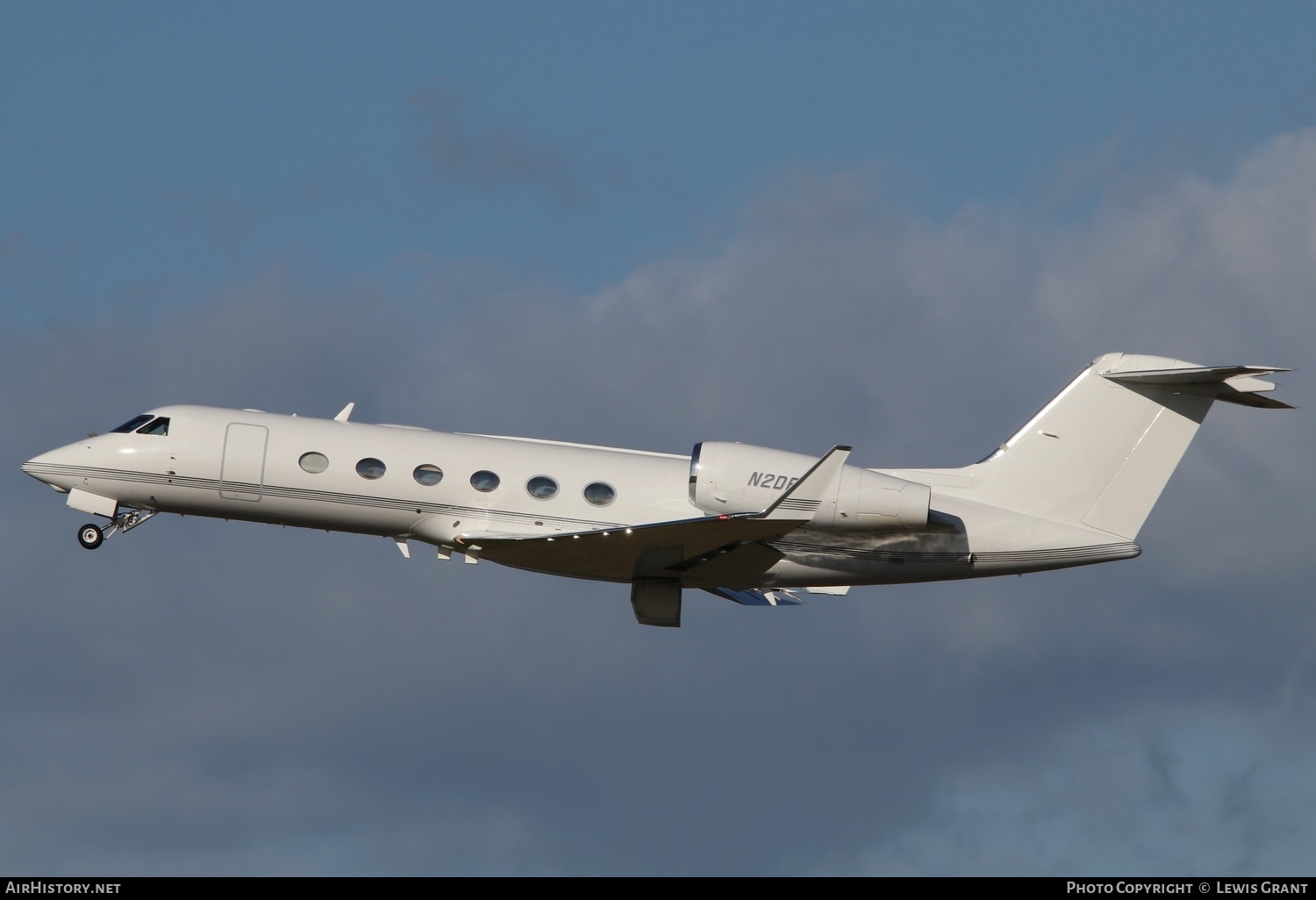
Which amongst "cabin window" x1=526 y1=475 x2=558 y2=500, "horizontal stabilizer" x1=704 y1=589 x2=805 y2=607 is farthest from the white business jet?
"horizontal stabilizer" x1=704 y1=589 x2=805 y2=607

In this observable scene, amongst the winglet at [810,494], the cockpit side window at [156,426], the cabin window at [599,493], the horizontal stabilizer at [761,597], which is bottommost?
the horizontal stabilizer at [761,597]

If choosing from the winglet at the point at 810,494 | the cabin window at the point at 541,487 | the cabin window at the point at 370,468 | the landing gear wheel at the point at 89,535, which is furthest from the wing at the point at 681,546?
the landing gear wheel at the point at 89,535

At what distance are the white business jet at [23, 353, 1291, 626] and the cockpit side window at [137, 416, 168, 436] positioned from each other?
0.10 feet

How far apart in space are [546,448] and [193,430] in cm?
566

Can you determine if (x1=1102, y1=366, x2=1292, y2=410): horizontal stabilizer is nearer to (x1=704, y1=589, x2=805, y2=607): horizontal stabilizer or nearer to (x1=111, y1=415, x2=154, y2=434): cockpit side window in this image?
(x1=704, y1=589, x2=805, y2=607): horizontal stabilizer

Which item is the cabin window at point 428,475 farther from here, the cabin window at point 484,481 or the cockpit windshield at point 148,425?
the cockpit windshield at point 148,425

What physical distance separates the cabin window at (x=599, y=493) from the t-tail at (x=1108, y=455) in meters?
5.78

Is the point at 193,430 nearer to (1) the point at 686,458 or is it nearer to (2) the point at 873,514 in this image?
(1) the point at 686,458

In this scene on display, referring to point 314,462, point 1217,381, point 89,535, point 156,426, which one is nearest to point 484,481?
point 314,462

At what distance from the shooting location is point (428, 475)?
28.0 m

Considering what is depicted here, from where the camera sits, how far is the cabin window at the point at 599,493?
2820 centimetres

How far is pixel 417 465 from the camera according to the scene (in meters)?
28.0

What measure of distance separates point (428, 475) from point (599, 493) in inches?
107

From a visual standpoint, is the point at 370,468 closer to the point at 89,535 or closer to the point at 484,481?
the point at 484,481
